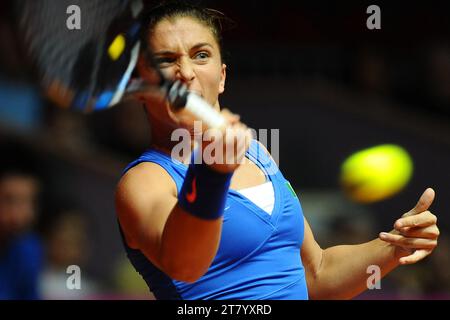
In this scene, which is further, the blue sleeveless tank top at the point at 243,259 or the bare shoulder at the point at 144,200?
the blue sleeveless tank top at the point at 243,259

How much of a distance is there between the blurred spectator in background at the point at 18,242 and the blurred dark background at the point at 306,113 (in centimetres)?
126

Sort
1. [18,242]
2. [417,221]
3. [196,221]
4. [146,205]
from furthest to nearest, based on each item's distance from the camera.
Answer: [18,242]
[417,221]
[146,205]
[196,221]

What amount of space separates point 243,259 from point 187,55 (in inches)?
23.0

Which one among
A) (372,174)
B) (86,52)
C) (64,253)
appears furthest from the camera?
(64,253)

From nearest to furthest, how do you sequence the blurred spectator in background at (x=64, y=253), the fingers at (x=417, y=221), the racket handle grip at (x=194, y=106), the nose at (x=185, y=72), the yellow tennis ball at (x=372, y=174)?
the racket handle grip at (x=194, y=106) → the nose at (x=185, y=72) → the fingers at (x=417, y=221) → the yellow tennis ball at (x=372, y=174) → the blurred spectator in background at (x=64, y=253)

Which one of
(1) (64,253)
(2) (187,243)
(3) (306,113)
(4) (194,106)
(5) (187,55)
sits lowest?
(1) (64,253)

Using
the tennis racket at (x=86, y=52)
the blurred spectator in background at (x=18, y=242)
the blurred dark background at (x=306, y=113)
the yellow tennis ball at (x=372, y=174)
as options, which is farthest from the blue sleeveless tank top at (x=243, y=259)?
the blurred dark background at (x=306, y=113)

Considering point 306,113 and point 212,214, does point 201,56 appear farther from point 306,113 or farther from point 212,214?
point 306,113

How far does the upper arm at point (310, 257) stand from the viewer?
2.87 metres

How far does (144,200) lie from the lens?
2.31 m

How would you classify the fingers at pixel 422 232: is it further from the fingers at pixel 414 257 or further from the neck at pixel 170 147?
the neck at pixel 170 147

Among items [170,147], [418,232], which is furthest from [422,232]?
[170,147]

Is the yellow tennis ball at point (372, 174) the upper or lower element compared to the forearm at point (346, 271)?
upper

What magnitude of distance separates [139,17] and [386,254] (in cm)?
108
